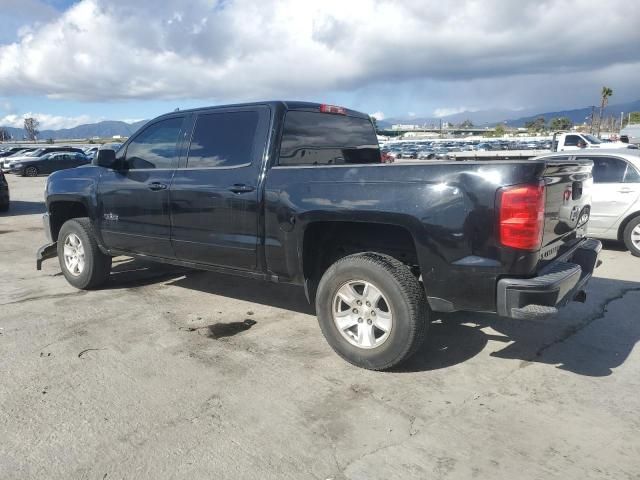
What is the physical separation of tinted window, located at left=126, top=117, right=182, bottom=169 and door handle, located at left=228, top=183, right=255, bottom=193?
96 centimetres

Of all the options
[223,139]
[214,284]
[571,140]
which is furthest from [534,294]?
[571,140]

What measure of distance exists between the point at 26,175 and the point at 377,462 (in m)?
30.7

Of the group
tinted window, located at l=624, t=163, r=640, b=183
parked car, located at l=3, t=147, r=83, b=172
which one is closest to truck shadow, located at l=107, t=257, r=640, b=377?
tinted window, located at l=624, t=163, r=640, b=183

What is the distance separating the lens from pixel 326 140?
4.90 metres

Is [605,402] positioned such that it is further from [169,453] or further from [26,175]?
[26,175]

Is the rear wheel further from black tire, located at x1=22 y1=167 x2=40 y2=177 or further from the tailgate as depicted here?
the tailgate

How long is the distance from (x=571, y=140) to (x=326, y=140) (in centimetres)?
2368

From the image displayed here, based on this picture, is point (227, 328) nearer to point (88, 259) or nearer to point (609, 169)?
point (88, 259)

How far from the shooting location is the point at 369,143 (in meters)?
5.55

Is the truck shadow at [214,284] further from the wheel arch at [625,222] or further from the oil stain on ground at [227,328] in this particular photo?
→ the wheel arch at [625,222]

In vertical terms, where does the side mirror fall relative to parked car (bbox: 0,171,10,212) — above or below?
above

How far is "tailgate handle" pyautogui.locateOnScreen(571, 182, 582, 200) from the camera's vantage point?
3.87m

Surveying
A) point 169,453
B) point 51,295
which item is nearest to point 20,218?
point 51,295

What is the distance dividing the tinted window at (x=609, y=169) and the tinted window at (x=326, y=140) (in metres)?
4.21
